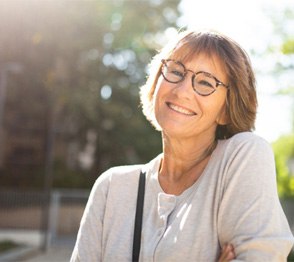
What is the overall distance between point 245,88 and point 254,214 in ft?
1.76

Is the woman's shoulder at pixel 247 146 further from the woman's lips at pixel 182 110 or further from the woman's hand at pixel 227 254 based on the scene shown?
the woman's hand at pixel 227 254

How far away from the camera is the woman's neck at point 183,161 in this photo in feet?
8.16

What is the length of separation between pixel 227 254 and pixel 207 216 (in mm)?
163

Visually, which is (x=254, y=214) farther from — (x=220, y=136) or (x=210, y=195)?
(x=220, y=136)

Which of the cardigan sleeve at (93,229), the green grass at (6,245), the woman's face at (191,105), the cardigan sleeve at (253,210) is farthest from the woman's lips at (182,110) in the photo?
the green grass at (6,245)

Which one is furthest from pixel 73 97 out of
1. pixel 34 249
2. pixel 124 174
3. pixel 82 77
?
pixel 124 174

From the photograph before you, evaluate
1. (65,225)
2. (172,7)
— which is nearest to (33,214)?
(65,225)

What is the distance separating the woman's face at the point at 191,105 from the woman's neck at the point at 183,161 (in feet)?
0.16

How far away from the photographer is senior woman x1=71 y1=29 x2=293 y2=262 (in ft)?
7.12

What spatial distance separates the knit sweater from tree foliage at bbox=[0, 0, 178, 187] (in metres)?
14.0

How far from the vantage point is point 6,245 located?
13508mm

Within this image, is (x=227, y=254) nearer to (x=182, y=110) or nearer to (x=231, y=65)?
(x=182, y=110)

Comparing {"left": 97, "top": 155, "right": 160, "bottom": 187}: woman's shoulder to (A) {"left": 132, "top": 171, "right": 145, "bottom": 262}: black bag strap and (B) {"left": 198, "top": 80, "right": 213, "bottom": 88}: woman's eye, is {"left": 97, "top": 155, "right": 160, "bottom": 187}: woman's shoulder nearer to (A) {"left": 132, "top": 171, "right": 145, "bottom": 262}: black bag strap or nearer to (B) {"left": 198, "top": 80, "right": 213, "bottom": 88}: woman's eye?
(A) {"left": 132, "top": 171, "right": 145, "bottom": 262}: black bag strap

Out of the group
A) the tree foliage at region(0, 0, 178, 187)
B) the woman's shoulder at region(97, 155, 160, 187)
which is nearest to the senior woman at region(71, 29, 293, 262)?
the woman's shoulder at region(97, 155, 160, 187)
